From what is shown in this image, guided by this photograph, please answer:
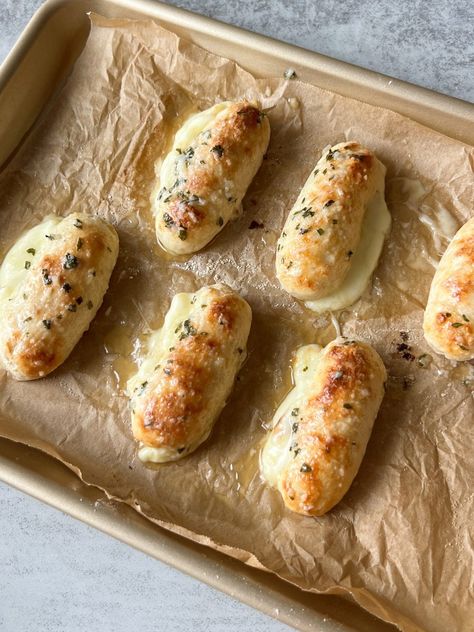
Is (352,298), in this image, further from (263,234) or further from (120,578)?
(120,578)

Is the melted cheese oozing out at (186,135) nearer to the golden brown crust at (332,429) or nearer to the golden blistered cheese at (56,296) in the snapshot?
the golden blistered cheese at (56,296)

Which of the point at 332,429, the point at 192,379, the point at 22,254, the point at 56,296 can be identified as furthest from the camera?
the point at 22,254

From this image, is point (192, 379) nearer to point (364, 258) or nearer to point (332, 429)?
point (332, 429)

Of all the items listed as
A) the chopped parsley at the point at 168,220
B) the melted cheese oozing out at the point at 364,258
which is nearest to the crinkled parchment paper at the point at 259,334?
Answer: the melted cheese oozing out at the point at 364,258

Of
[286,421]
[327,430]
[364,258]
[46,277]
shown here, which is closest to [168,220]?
[46,277]

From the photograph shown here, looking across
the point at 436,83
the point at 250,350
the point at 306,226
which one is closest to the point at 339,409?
the point at 250,350

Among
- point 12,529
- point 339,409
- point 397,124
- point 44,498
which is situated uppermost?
point 397,124
